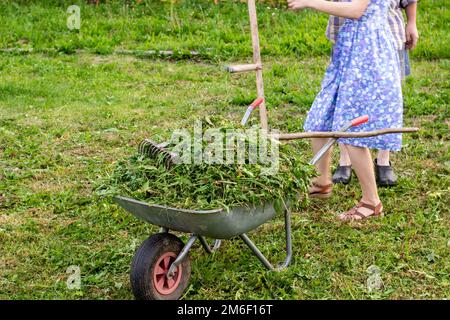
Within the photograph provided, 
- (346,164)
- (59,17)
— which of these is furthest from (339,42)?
(59,17)

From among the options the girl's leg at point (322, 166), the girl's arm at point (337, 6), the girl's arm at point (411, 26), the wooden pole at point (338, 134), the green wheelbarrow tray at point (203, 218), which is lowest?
the girl's leg at point (322, 166)

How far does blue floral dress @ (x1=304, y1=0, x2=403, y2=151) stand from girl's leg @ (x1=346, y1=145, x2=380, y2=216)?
0.06 meters

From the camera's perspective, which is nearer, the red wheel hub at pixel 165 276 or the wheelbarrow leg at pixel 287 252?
the red wheel hub at pixel 165 276

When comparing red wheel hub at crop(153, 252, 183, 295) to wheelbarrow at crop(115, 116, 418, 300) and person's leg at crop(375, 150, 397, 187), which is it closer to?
wheelbarrow at crop(115, 116, 418, 300)

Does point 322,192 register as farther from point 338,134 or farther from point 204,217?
point 204,217

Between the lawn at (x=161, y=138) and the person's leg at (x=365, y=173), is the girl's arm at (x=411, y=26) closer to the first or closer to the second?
the lawn at (x=161, y=138)

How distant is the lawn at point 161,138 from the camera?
414 centimetres

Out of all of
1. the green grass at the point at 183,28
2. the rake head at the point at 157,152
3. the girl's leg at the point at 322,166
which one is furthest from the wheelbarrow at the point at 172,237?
the green grass at the point at 183,28

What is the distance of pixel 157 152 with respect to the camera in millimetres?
3939

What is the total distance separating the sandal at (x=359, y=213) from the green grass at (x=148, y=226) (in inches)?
2.8

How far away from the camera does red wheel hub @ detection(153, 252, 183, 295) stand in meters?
3.79

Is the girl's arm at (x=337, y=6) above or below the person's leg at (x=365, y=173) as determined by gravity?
above

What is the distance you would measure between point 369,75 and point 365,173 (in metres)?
0.54
